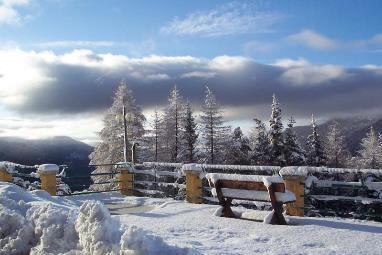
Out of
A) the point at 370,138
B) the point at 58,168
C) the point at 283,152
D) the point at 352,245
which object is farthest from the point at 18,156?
the point at 352,245

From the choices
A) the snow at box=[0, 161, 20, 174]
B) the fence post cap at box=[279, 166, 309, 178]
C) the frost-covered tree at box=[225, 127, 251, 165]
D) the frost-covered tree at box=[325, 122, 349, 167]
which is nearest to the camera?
the fence post cap at box=[279, 166, 309, 178]

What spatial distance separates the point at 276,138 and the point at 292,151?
1.87m

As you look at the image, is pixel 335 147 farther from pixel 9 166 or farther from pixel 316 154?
pixel 9 166

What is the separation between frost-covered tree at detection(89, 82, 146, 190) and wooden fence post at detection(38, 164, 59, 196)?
1030 inches

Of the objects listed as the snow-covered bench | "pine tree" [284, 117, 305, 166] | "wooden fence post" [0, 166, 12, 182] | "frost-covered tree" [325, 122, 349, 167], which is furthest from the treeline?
the snow-covered bench

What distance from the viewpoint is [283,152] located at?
4519cm

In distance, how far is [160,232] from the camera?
373 inches

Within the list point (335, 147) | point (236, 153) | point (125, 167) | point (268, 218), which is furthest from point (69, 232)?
point (335, 147)

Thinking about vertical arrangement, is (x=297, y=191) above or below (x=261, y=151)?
below

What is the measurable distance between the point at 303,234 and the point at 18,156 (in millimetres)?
143650

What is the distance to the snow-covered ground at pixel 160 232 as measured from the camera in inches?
256

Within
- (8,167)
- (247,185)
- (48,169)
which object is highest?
(8,167)

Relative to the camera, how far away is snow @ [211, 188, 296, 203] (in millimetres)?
9836

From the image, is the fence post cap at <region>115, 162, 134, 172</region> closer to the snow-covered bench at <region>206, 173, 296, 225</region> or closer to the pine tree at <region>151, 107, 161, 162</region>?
the snow-covered bench at <region>206, 173, 296, 225</region>
